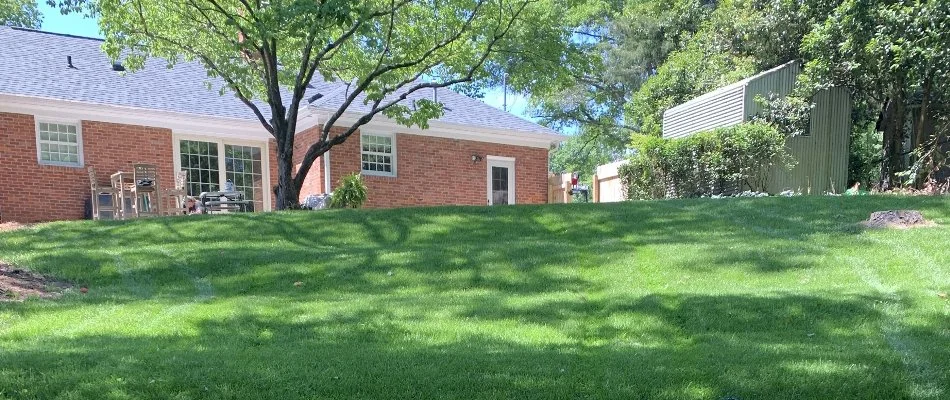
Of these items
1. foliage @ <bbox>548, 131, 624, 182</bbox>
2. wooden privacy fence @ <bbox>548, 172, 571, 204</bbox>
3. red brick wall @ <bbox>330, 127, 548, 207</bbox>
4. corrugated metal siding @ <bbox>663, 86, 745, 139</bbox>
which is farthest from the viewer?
foliage @ <bbox>548, 131, 624, 182</bbox>

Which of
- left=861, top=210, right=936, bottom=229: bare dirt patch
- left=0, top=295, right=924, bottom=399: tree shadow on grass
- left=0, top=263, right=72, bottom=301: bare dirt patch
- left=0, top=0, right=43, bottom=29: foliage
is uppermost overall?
left=0, top=0, right=43, bottom=29: foliage

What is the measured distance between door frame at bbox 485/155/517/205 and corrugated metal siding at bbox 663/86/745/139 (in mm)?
4362

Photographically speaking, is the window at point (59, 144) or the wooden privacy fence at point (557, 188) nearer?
the window at point (59, 144)

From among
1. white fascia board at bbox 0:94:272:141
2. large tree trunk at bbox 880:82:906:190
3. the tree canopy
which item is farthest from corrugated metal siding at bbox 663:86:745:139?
white fascia board at bbox 0:94:272:141

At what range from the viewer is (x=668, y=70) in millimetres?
19094

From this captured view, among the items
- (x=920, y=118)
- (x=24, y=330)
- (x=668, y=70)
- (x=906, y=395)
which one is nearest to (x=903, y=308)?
(x=906, y=395)

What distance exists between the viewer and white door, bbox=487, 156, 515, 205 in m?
16.7

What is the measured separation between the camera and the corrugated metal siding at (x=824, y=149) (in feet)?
43.8

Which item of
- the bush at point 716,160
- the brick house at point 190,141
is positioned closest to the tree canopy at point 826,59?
the bush at point 716,160

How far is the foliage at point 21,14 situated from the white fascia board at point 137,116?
34.8ft

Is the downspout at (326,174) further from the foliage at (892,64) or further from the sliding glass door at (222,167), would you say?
the foliage at (892,64)

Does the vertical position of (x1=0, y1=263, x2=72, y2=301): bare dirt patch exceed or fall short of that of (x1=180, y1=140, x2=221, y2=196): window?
it falls short

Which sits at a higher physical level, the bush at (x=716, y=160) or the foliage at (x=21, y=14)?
the foliage at (x=21, y=14)

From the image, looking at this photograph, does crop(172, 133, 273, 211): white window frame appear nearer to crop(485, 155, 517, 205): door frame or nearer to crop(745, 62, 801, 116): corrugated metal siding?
crop(485, 155, 517, 205): door frame
